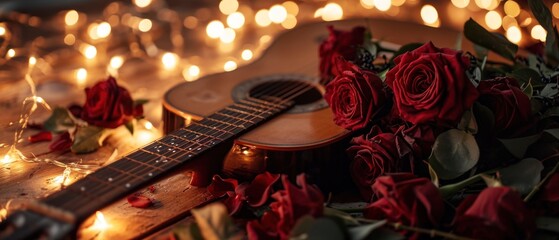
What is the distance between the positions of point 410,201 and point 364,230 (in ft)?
0.24

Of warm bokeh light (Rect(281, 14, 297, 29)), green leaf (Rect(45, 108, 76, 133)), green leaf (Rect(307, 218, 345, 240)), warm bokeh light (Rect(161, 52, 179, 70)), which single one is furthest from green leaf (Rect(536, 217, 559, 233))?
warm bokeh light (Rect(281, 14, 297, 29))

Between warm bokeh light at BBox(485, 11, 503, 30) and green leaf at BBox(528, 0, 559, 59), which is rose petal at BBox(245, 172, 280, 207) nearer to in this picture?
green leaf at BBox(528, 0, 559, 59)

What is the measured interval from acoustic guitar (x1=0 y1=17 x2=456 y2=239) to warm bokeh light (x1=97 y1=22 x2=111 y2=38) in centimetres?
53

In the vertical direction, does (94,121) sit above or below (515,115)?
below

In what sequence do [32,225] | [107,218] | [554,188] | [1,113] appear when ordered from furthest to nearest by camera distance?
[1,113]
[107,218]
[554,188]
[32,225]

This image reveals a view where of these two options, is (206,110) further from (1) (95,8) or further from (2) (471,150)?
(1) (95,8)

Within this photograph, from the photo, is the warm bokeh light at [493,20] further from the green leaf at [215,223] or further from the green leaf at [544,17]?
the green leaf at [215,223]

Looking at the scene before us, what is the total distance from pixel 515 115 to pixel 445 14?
1538mm

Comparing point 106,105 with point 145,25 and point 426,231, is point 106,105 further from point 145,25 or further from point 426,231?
point 145,25

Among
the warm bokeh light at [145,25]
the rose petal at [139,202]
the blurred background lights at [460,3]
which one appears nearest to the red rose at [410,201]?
the rose petal at [139,202]

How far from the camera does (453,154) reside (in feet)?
2.91

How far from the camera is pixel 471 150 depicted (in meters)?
0.88

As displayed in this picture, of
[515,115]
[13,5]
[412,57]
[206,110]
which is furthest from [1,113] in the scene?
[515,115]

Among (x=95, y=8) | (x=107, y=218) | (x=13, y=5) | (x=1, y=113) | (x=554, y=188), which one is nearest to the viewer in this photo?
(x=554, y=188)
